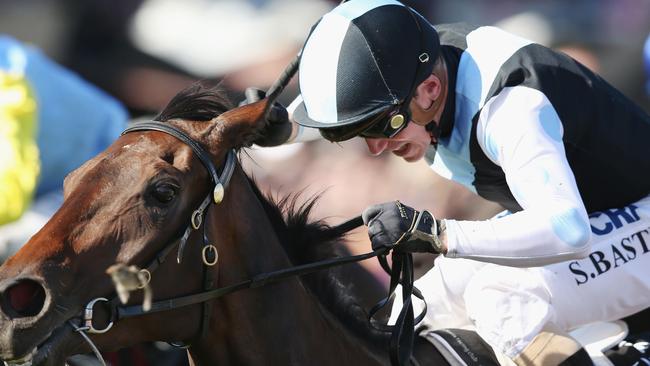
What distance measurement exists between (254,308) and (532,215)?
0.82 meters

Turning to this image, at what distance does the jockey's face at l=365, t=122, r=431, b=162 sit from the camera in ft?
10.5

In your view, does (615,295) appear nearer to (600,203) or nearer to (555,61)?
(600,203)

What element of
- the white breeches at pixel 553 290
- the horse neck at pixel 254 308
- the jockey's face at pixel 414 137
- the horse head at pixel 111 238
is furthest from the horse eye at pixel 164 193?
the white breeches at pixel 553 290

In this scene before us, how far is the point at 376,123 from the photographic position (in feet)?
10.00

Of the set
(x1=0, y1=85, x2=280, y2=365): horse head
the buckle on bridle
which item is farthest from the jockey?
the buckle on bridle

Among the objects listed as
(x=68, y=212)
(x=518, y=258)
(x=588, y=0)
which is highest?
(x=68, y=212)

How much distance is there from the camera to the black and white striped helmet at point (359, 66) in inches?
117

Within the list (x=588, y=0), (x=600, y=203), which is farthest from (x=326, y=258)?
(x=588, y=0)

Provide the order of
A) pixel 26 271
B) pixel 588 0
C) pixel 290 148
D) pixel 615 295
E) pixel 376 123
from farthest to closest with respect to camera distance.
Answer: pixel 588 0 < pixel 290 148 < pixel 615 295 < pixel 376 123 < pixel 26 271

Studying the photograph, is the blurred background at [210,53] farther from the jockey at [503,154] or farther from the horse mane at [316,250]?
the horse mane at [316,250]

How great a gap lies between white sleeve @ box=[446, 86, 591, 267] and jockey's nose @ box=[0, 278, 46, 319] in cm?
109

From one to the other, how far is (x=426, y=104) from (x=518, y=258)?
63 centimetres

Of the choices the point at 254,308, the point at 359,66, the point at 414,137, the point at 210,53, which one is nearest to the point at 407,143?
the point at 414,137

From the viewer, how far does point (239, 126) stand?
2.93 meters
